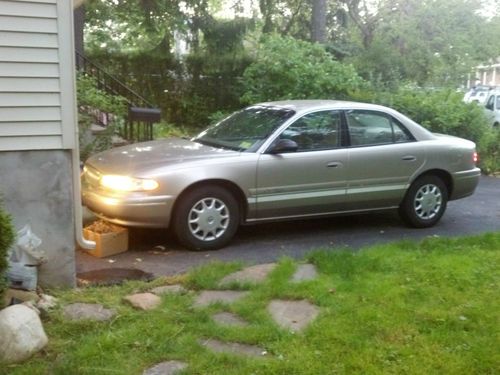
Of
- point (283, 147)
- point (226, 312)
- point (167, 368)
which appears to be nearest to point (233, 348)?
point (167, 368)

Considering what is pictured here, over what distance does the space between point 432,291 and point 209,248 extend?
2.28 meters

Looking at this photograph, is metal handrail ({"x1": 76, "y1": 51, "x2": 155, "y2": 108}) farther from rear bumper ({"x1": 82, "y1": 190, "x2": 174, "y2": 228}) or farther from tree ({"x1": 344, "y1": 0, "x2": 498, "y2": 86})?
tree ({"x1": 344, "y1": 0, "x2": 498, "y2": 86})

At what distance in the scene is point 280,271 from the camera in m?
5.21

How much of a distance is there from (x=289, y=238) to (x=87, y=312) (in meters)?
2.94

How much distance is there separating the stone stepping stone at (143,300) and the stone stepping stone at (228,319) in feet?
1.56

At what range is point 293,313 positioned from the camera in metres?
4.36

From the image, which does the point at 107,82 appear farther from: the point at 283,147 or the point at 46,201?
the point at 46,201

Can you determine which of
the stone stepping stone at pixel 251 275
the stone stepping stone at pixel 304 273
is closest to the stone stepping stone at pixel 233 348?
the stone stepping stone at pixel 251 275

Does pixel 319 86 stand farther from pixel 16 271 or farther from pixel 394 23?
pixel 394 23

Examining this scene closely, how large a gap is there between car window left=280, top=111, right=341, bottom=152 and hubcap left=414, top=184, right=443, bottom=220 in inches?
51.8

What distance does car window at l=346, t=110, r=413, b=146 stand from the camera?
687 centimetres

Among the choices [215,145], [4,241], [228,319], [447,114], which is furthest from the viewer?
[447,114]

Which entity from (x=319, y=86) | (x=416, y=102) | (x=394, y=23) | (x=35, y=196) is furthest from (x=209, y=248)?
(x=394, y=23)

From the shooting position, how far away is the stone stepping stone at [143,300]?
437cm
